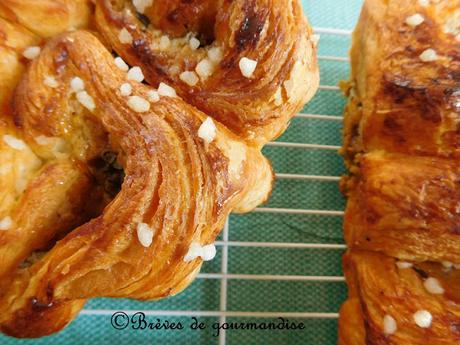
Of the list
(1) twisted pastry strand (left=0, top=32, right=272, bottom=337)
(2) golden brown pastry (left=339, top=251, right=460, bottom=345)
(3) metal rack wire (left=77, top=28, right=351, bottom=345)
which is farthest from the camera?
(3) metal rack wire (left=77, top=28, right=351, bottom=345)

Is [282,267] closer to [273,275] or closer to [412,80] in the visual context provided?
[273,275]

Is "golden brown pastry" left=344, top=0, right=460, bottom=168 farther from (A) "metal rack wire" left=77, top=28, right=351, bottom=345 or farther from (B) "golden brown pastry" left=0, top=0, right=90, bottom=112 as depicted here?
(B) "golden brown pastry" left=0, top=0, right=90, bottom=112

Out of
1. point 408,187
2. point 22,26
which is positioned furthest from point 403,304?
point 22,26

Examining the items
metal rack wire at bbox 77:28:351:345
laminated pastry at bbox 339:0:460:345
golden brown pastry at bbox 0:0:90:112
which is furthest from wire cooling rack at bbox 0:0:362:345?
golden brown pastry at bbox 0:0:90:112

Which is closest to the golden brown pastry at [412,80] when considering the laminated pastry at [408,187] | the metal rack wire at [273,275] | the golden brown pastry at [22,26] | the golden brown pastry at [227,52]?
the laminated pastry at [408,187]

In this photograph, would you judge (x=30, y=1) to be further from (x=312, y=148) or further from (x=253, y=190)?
(x=312, y=148)

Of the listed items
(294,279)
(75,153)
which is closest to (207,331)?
(294,279)
